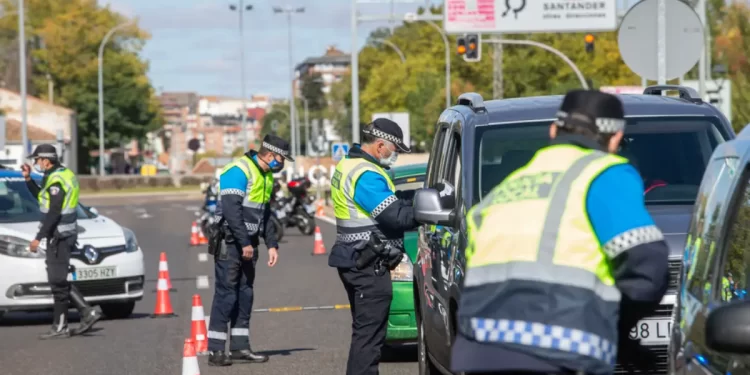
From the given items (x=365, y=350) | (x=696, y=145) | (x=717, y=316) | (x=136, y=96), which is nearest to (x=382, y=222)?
(x=365, y=350)

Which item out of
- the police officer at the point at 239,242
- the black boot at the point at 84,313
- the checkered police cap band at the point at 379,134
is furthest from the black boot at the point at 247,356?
the checkered police cap band at the point at 379,134

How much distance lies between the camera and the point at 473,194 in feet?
25.0

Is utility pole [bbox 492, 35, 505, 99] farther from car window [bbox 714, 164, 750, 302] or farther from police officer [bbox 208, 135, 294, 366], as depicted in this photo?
car window [bbox 714, 164, 750, 302]

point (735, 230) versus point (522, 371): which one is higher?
point (735, 230)

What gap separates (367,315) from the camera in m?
8.38

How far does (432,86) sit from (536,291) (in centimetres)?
8345

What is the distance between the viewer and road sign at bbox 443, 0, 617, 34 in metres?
41.5

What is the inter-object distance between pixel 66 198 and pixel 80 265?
120cm

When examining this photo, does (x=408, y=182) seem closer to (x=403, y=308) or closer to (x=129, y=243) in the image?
(x=403, y=308)

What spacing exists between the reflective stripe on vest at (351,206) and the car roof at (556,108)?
0.74 meters

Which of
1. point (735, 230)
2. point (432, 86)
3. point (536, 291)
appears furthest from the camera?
point (432, 86)

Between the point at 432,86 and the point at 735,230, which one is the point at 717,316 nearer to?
the point at 735,230

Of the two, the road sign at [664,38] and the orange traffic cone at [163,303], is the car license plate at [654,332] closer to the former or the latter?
the road sign at [664,38]

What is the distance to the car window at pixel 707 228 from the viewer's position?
15.0ft
